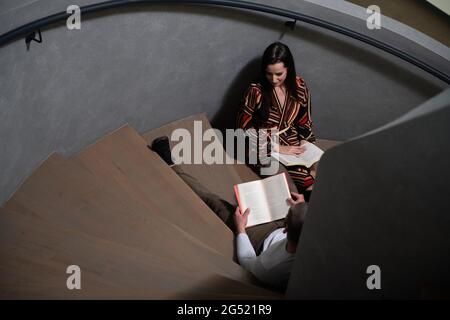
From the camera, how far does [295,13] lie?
4.30 metres

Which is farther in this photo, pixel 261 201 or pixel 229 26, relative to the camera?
pixel 229 26

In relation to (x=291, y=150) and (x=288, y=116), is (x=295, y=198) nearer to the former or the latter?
(x=291, y=150)

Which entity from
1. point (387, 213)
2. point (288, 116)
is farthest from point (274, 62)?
point (387, 213)

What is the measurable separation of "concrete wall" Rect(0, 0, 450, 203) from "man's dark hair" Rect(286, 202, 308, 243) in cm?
171

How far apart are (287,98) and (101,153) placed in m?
1.52

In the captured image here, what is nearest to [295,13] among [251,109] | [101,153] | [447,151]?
[251,109]

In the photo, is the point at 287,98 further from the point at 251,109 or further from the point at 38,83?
the point at 38,83

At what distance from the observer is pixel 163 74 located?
4336mm

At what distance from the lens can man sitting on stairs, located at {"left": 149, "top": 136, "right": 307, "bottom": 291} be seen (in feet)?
9.46

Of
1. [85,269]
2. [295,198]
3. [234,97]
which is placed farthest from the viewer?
[234,97]

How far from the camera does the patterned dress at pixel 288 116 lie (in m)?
4.47

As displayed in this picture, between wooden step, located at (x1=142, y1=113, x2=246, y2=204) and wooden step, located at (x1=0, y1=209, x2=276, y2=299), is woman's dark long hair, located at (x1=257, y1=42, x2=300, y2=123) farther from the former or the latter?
wooden step, located at (x1=0, y1=209, x2=276, y2=299)

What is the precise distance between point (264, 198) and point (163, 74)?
4.10 feet

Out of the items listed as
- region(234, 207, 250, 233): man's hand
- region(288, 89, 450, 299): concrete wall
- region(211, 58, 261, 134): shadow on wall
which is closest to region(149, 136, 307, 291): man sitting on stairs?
region(234, 207, 250, 233): man's hand
